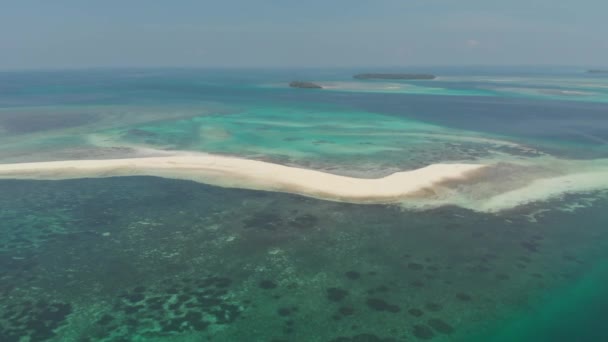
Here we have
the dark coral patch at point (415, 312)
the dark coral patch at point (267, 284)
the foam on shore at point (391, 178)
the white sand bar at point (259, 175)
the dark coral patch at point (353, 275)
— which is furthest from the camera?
Answer: the white sand bar at point (259, 175)

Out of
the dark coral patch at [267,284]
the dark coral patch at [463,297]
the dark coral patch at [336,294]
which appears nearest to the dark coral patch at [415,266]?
the dark coral patch at [463,297]

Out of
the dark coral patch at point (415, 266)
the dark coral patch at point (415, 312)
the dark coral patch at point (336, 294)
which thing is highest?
the dark coral patch at point (415, 266)

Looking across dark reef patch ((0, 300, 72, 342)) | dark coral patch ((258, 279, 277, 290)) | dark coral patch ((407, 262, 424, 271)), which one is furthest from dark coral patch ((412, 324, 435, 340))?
dark reef patch ((0, 300, 72, 342))

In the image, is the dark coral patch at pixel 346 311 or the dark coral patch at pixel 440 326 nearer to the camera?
the dark coral patch at pixel 440 326

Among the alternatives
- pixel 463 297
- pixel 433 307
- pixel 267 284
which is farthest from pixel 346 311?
pixel 463 297

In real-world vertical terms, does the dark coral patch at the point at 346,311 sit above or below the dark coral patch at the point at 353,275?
below

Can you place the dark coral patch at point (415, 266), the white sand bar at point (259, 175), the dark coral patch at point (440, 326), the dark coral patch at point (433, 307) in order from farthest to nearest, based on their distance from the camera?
the white sand bar at point (259, 175) → the dark coral patch at point (415, 266) → the dark coral patch at point (433, 307) → the dark coral patch at point (440, 326)

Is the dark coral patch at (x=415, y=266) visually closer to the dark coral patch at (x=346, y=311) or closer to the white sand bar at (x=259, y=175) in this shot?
the dark coral patch at (x=346, y=311)

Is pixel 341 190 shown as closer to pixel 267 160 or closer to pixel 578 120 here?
pixel 267 160

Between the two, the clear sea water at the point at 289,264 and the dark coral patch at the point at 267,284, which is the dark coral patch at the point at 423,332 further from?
the dark coral patch at the point at 267,284
